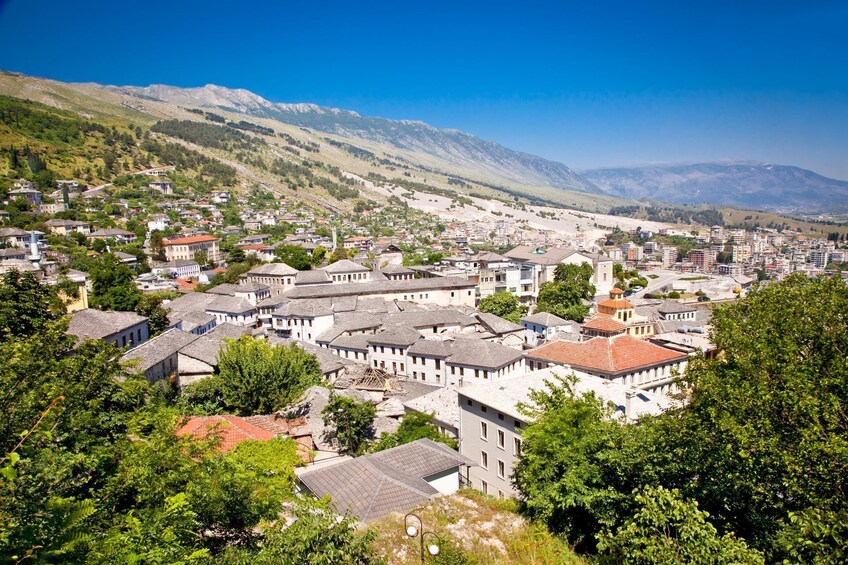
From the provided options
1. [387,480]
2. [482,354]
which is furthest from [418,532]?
[482,354]

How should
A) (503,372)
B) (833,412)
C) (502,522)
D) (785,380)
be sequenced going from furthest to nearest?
(503,372) < (502,522) < (785,380) < (833,412)

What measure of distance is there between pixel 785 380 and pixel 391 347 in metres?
30.4

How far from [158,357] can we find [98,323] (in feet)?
16.0

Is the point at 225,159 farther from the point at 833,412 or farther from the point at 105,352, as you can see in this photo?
the point at 833,412

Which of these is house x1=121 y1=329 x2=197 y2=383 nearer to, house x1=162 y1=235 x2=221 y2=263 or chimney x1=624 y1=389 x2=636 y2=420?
chimney x1=624 y1=389 x2=636 y2=420

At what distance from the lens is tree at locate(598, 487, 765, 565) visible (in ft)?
26.2

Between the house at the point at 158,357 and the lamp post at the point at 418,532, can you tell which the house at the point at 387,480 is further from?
the house at the point at 158,357

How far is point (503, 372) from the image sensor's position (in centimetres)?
3341

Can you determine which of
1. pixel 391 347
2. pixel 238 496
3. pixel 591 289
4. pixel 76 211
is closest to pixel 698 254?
pixel 591 289

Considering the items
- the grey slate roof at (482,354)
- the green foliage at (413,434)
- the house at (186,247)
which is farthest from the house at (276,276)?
the green foliage at (413,434)

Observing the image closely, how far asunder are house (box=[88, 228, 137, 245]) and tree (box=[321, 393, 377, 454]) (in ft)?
215

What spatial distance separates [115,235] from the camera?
76500 mm

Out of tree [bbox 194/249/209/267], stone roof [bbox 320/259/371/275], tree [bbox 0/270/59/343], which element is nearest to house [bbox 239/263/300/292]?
stone roof [bbox 320/259/371/275]

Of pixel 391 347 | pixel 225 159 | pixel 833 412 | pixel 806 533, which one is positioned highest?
pixel 225 159
